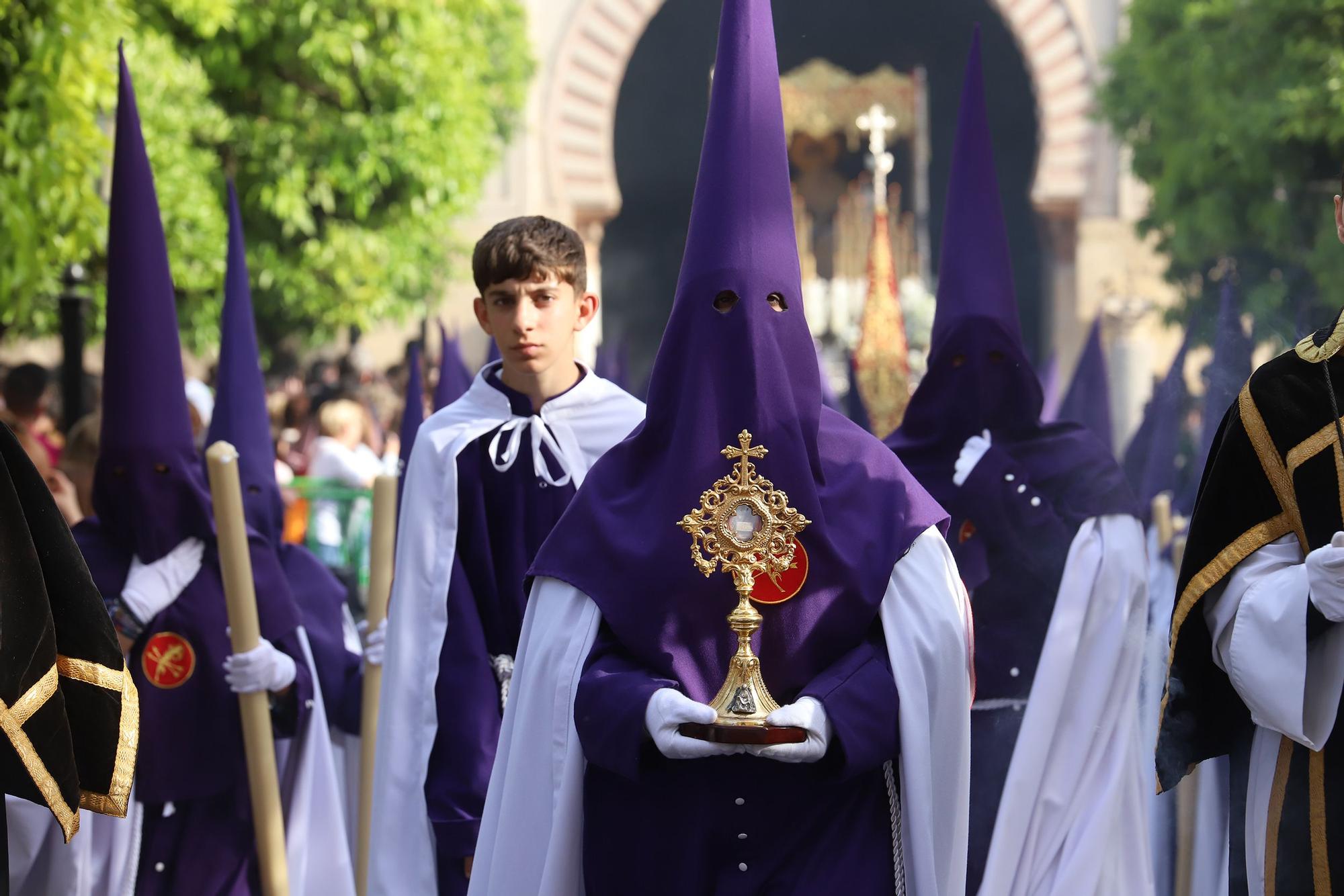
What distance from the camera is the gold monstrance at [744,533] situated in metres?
3.29

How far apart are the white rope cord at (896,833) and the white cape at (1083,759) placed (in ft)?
5.28

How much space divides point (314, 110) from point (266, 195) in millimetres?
868

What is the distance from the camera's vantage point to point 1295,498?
377 centimetres

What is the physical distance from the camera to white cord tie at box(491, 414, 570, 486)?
4.66 metres

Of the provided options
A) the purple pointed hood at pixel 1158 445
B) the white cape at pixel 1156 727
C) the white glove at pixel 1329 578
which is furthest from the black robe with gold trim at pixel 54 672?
the purple pointed hood at pixel 1158 445

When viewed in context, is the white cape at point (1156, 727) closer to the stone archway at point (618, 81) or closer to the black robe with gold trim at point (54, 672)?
the black robe with gold trim at point (54, 672)

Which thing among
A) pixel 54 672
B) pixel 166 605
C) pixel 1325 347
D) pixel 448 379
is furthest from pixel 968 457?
pixel 54 672

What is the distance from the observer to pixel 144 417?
548cm

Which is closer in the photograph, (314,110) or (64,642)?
(64,642)

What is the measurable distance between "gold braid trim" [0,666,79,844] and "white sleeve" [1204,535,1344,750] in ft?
7.28

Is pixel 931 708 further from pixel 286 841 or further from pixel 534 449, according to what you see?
pixel 286 841

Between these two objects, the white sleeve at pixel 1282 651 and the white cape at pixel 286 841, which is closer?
the white sleeve at pixel 1282 651

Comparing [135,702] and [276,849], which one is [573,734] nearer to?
[135,702]

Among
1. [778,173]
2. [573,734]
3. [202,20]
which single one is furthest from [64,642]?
[202,20]
